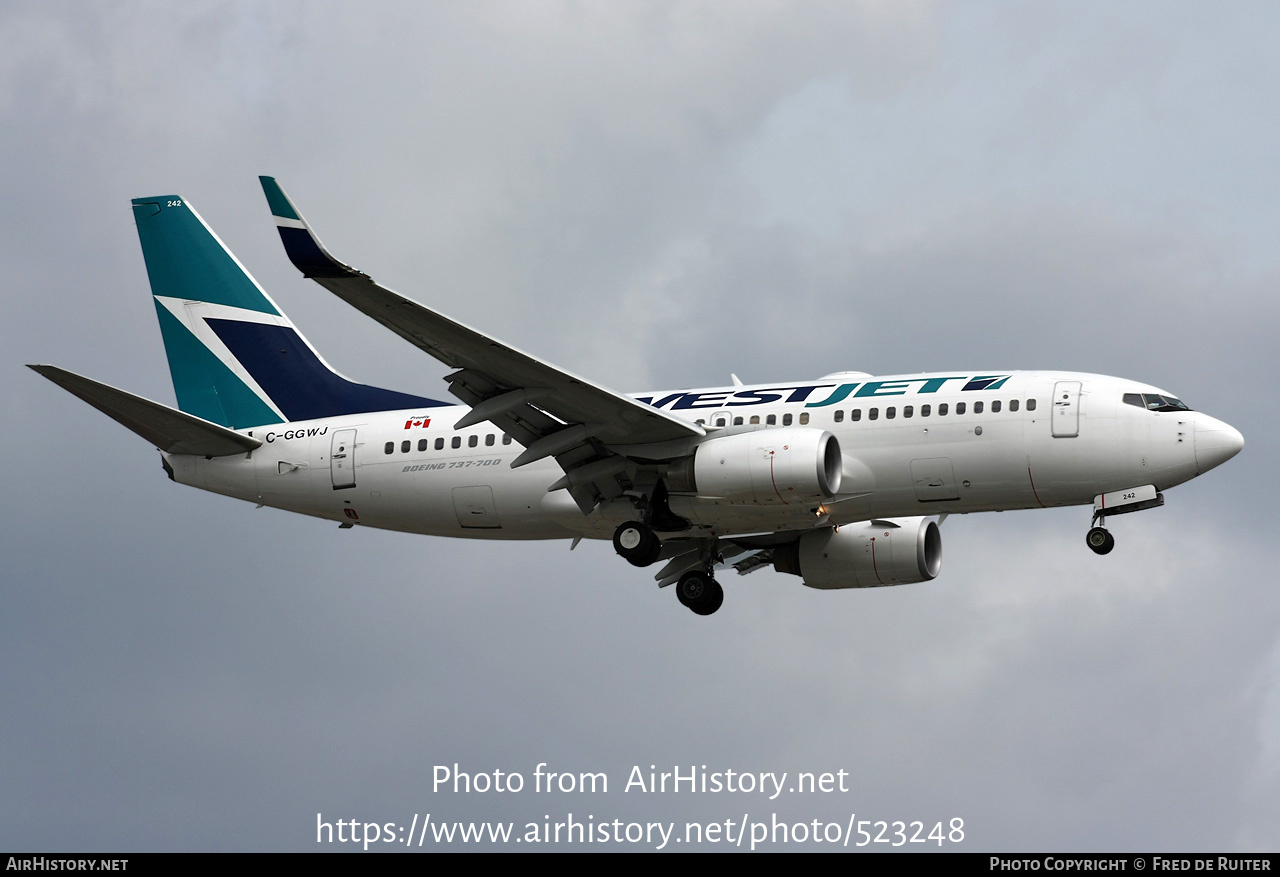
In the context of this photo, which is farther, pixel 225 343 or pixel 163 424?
pixel 225 343

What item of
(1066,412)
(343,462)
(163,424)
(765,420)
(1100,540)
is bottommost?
(1100,540)

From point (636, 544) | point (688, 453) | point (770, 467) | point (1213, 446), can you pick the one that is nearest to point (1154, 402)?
point (1213, 446)

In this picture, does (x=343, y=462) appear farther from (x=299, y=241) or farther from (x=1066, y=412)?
(x=1066, y=412)

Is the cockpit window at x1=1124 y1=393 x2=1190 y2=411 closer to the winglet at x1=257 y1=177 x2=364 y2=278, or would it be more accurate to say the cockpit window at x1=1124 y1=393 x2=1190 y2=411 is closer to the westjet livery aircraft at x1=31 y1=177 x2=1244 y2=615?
the westjet livery aircraft at x1=31 y1=177 x2=1244 y2=615

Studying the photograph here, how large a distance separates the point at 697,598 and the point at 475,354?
1061 centimetres

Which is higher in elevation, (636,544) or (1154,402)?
(1154,402)

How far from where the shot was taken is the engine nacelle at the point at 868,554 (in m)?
41.4

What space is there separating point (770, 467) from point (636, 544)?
4.04 meters

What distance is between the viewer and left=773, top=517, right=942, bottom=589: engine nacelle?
41.4 m

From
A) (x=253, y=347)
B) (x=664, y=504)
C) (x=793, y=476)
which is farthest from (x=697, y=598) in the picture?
(x=253, y=347)

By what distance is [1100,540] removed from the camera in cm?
3584

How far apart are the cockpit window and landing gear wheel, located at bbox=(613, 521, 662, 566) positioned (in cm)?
1110

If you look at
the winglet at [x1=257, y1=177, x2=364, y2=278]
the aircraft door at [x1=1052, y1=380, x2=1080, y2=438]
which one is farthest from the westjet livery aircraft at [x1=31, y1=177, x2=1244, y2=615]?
the winglet at [x1=257, y1=177, x2=364, y2=278]

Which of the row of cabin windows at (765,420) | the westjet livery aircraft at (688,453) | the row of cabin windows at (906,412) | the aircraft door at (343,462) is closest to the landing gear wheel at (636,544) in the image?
the westjet livery aircraft at (688,453)
